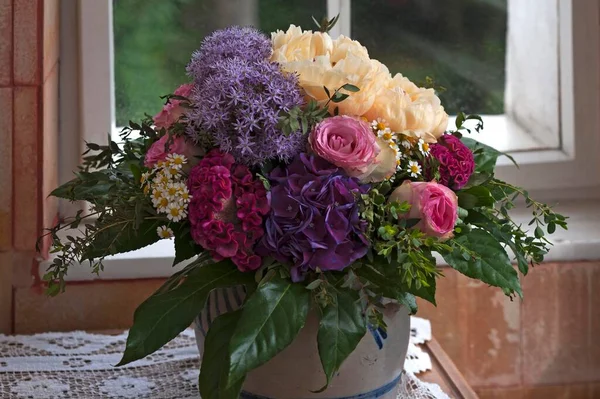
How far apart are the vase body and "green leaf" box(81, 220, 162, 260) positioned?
89 mm

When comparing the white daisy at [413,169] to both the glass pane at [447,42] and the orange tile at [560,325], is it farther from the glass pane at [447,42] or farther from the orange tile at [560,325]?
the glass pane at [447,42]

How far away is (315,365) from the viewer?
793 millimetres

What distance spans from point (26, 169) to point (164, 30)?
0.38 metres

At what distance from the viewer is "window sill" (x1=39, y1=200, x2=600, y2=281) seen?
1.29m

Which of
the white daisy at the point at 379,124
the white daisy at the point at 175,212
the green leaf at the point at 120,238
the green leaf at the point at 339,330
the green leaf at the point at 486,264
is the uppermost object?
the white daisy at the point at 379,124

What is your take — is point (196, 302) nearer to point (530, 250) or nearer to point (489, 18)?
point (530, 250)

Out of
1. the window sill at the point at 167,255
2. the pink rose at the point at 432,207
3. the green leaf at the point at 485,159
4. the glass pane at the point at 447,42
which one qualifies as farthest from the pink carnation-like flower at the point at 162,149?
the glass pane at the point at 447,42

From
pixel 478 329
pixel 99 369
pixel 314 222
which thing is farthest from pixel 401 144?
pixel 478 329

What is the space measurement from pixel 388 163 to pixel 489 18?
881 mm

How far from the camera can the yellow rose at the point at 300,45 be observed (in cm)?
80

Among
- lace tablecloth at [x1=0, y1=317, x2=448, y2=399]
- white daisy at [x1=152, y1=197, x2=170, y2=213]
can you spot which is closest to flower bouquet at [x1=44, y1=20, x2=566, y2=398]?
white daisy at [x1=152, y1=197, x2=170, y2=213]

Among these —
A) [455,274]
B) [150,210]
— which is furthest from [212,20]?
[150,210]

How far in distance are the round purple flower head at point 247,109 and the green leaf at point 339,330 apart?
0.46 feet

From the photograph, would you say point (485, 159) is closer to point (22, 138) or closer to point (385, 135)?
point (385, 135)
